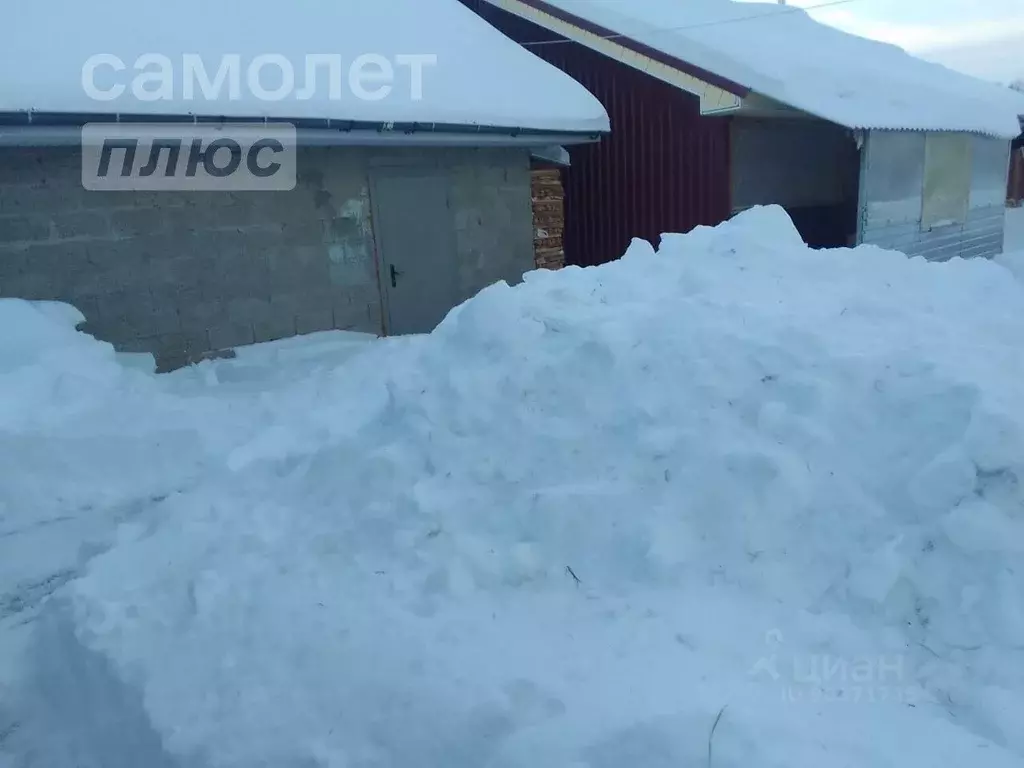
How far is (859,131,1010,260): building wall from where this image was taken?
9.94m

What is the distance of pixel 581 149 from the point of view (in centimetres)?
1084

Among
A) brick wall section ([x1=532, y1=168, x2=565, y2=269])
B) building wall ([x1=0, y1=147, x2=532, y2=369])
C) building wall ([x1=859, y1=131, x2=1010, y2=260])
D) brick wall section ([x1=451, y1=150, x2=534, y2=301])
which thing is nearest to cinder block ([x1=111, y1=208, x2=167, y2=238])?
building wall ([x1=0, y1=147, x2=532, y2=369])

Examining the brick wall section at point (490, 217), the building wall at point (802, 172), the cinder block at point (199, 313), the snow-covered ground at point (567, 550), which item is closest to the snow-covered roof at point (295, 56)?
the brick wall section at point (490, 217)

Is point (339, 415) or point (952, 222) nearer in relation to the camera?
point (339, 415)

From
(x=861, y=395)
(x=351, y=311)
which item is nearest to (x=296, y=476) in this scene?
(x=861, y=395)

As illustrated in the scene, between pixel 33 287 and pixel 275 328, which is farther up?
pixel 33 287

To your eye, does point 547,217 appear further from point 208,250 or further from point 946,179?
point 946,179

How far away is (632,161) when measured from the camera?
10.2m

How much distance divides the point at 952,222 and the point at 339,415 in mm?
10919

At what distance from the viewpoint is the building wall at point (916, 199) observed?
32.6ft

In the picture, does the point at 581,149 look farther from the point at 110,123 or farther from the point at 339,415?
the point at 339,415

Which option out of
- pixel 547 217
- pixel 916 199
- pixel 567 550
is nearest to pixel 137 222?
pixel 547 217

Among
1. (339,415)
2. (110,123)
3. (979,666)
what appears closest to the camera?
(979,666)

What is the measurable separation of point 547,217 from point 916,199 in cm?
523
